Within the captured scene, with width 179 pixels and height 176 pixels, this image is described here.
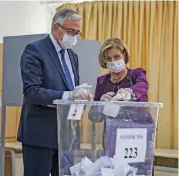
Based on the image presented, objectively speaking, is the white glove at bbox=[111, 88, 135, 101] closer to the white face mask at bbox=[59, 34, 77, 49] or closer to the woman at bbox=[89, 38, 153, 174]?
the woman at bbox=[89, 38, 153, 174]

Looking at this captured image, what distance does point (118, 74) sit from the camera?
167 cm

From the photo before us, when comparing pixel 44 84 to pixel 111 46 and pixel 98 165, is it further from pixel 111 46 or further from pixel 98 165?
pixel 98 165

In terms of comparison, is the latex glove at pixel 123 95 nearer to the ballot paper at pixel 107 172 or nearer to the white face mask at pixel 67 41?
the ballot paper at pixel 107 172

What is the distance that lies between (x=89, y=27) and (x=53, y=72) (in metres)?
2.41

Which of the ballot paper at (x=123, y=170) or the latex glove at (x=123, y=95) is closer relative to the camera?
the ballot paper at (x=123, y=170)

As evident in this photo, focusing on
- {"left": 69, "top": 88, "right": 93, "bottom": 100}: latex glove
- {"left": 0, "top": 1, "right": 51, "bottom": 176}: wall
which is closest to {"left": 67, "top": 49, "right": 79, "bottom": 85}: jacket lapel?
{"left": 69, "top": 88, "right": 93, "bottom": 100}: latex glove

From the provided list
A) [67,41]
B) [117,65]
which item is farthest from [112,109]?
[67,41]

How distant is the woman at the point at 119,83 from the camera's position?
1267 mm

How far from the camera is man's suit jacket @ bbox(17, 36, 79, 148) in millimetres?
1533

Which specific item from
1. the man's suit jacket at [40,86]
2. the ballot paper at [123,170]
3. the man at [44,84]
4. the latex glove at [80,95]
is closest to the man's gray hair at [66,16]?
the man at [44,84]

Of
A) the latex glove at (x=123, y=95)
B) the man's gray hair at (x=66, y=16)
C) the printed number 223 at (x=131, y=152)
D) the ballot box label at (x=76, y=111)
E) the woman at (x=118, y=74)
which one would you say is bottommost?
the printed number 223 at (x=131, y=152)

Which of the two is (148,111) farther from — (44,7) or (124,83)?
(44,7)

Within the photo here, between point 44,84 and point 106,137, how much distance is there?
1.53 ft

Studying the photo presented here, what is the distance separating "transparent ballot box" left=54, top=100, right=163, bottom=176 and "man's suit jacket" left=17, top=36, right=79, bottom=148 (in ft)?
0.86
